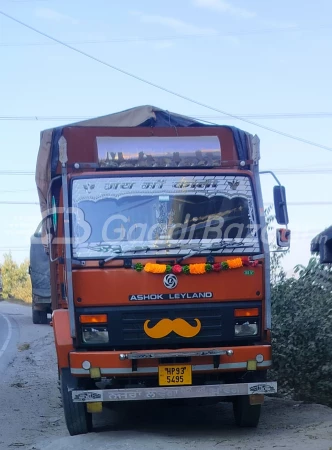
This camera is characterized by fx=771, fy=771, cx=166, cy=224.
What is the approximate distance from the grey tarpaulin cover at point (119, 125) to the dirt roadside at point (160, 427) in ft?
8.99

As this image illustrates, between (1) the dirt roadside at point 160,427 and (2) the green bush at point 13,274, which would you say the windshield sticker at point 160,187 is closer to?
(1) the dirt roadside at point 160,427

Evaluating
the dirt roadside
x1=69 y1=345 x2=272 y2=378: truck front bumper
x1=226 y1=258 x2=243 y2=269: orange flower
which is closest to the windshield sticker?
x1=226 y1=258 x2=243 y2=269: orange flower

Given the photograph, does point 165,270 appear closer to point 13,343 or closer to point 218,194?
point 218,194

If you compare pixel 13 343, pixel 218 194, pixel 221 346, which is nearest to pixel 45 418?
pixel 221 346

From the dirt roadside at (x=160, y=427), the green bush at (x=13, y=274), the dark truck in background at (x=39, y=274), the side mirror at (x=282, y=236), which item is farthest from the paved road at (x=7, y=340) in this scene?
the green bush at (x=13, y=274)

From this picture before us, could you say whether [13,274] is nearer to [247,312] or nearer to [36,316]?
[36,316]

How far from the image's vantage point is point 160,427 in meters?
9.09

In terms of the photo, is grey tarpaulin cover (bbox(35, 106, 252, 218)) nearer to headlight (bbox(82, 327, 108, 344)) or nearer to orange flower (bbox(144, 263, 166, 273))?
orange flower (bbox(144, 263, 166, 273))

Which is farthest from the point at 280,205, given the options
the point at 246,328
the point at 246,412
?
the point at 246,412

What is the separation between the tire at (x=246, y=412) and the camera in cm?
855

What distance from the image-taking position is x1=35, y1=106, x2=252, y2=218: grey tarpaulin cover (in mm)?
9141

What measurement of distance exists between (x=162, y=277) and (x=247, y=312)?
3.19ft

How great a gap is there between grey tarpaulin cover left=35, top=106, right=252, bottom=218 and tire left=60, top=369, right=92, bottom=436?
234 cm

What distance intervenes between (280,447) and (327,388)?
3.20m
